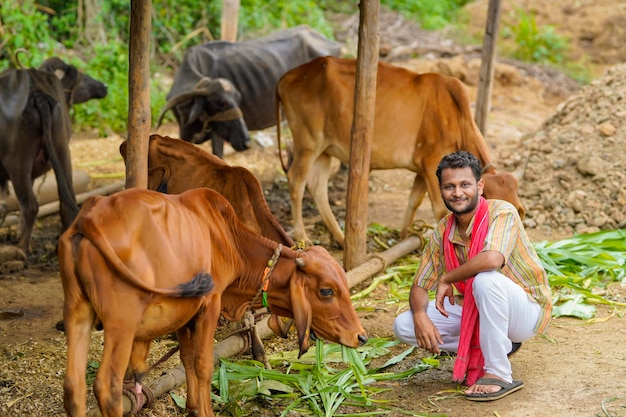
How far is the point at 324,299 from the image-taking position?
176 inches

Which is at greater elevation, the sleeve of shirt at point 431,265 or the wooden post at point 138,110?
the wooden post at point 138,110

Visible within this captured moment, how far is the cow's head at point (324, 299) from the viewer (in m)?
4.44

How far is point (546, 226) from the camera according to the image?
30.3 feet

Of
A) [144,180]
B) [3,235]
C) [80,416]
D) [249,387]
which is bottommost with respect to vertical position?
[3,235]

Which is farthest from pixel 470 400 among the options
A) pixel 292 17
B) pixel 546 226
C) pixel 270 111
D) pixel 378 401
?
pixel 292 17

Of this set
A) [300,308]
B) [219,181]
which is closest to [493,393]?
[300,308]

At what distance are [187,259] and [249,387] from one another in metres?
1.16

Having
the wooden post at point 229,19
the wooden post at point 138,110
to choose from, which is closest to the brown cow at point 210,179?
the wooden post at point 138,110

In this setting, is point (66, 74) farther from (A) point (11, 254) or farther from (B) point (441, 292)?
(B) point (441, 292)

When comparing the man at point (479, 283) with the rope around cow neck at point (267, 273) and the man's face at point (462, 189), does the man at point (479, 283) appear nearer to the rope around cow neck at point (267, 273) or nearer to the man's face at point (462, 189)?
the man's face at point (462, 189)

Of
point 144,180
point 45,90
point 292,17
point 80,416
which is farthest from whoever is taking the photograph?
point 292,17

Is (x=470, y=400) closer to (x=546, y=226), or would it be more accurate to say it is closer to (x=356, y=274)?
(x=356, y=274)

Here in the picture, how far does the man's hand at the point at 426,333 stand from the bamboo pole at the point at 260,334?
3.66ft

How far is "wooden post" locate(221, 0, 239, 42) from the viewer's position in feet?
40.2
